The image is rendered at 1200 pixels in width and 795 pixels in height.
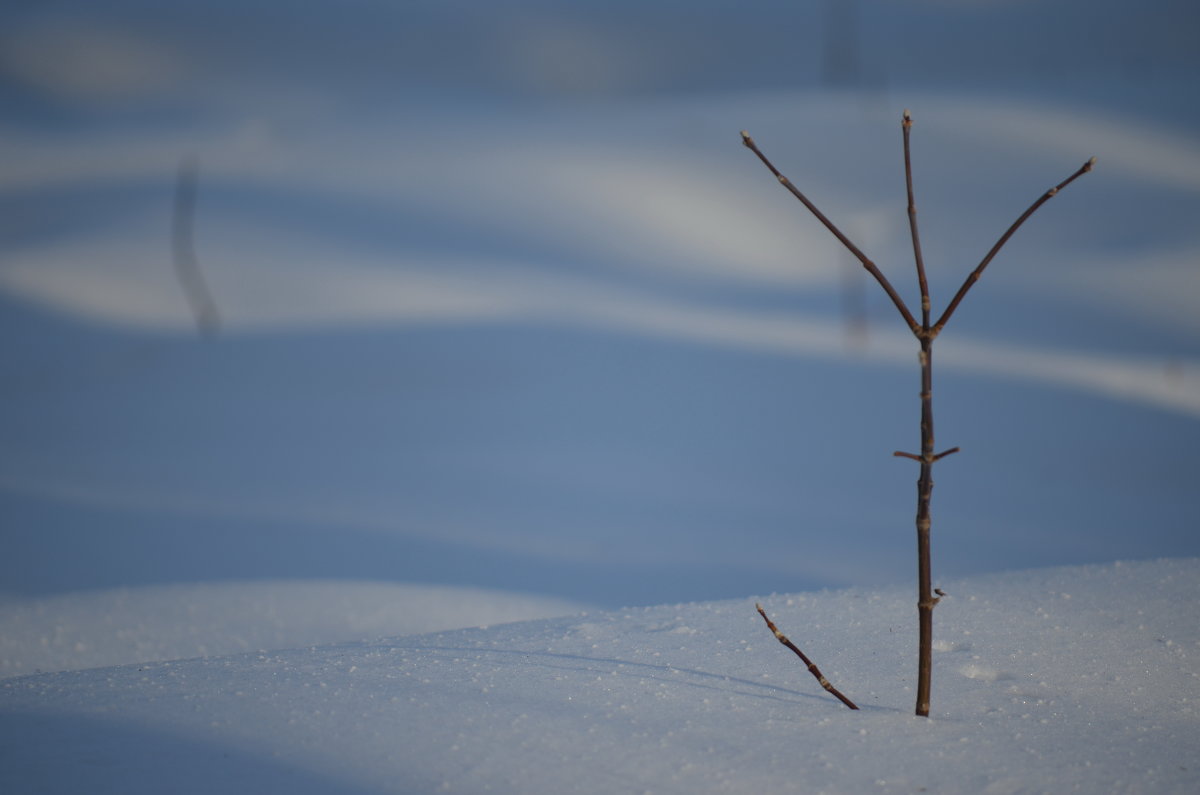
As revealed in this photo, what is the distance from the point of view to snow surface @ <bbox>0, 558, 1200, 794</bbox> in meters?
0.75

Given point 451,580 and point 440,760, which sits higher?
point 440,760

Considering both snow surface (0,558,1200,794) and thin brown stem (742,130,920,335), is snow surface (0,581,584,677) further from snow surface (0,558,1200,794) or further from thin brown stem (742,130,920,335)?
thin brown stem (742,130,920,335)

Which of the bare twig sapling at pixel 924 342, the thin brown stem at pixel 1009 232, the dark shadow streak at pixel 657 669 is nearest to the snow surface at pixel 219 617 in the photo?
the dark shadow streak at pixel 657 669

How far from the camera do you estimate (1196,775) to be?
75 cm

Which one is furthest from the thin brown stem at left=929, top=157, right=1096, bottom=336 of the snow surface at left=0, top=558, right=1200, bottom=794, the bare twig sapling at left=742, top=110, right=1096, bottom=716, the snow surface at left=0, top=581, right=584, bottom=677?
the snow surface at left=0, top=581, right=584, bottom=677

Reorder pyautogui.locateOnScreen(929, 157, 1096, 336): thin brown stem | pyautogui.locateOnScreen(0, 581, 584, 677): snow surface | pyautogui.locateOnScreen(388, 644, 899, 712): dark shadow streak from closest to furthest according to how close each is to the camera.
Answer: pyautogui.locateOnScreen(929, 157, 1096, 336): thin brown stem < pyautogui.locateOnScreen(388, 644, 899, 712): dark shadow streak < pyautogui.locateOnScreen(0, 581, 584, 677): snow surface

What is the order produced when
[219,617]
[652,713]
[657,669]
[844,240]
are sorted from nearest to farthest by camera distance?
[844,240] < [652,713] < [657,669] < [219,617]

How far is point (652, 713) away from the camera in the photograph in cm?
86

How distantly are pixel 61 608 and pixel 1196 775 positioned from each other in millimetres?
2656

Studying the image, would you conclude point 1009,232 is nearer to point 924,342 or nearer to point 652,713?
point 924,342

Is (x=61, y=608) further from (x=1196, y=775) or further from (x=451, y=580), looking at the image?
(x=1196, y=775)

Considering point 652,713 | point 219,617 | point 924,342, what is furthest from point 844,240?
point 219,617

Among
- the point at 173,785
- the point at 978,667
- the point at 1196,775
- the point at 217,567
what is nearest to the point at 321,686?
the point at 173,785

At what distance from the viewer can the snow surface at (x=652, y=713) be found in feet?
2.46
